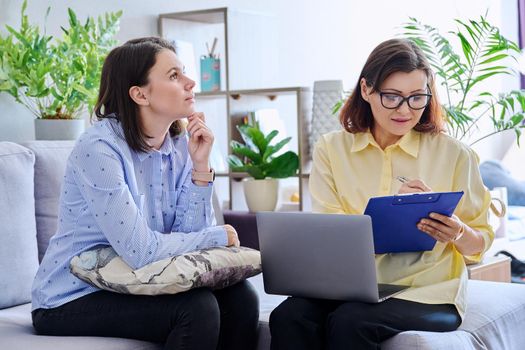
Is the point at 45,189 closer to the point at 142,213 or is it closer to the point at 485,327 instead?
the point at 142,213

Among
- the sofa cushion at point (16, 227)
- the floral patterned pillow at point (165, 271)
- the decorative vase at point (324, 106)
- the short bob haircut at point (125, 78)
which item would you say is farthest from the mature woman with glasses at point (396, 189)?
the decorative vase at point (324, 106)

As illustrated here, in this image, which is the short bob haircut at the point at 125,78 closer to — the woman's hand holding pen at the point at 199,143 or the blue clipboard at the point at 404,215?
the woman's hand holding pen at the point at 199,143

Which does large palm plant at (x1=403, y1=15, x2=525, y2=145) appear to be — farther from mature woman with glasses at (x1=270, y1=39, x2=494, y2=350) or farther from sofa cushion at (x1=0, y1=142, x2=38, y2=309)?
sofa cushion at (x1=0, y1=142, x2=38, y2=309)

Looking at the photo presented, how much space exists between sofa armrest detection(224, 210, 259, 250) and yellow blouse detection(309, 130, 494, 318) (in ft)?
3.06

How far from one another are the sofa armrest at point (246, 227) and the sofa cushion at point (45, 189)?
2.62 feet

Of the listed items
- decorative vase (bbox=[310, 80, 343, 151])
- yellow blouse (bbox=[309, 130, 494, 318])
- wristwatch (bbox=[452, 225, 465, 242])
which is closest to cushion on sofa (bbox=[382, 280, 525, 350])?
yellow blouse (bbox=[309, 130, 494, 318])

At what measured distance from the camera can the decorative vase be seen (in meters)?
3.43

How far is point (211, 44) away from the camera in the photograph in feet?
12.9

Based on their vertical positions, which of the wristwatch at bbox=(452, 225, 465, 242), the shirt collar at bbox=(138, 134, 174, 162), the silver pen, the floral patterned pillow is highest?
the shirt collar at bbox=(138, 134, 174, 162)

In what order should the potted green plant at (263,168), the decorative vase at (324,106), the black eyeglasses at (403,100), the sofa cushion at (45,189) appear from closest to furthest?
the black eyeglasses at (403,100) < the sofa cushion at (45,189) < the potted green plant at (263,168) < the decorative vase at (324,106)

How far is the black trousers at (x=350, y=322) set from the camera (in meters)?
1.81

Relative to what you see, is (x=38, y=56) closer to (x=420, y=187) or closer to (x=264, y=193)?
(x=264, y=193)

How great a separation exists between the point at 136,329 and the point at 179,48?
5.99ft

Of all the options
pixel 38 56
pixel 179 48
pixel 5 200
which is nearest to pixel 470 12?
pixel 179 48
